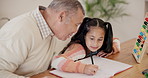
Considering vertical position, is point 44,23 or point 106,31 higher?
point 44,23

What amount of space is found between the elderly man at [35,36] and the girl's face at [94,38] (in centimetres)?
23

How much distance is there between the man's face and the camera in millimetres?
1332

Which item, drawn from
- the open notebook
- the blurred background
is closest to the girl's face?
the open notebook

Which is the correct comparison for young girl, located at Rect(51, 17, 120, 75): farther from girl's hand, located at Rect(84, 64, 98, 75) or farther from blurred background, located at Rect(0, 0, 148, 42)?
blurred background, located at Rect(0, 0, 148, 42)

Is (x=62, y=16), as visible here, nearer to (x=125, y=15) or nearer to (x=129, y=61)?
(x=129, y=61)

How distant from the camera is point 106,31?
5.46 ft

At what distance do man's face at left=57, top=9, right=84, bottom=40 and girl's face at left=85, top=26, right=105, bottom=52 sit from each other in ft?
0.74

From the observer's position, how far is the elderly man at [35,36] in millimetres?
1201

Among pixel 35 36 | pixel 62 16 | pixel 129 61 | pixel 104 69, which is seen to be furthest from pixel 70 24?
pixel 129 61

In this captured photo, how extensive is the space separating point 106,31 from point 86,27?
169mm

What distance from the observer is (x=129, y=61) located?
1.50 meters

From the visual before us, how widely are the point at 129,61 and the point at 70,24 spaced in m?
0.52

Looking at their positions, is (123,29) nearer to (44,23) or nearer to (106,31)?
(106,31)

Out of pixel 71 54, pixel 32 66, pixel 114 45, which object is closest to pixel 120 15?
pixel 114 45
